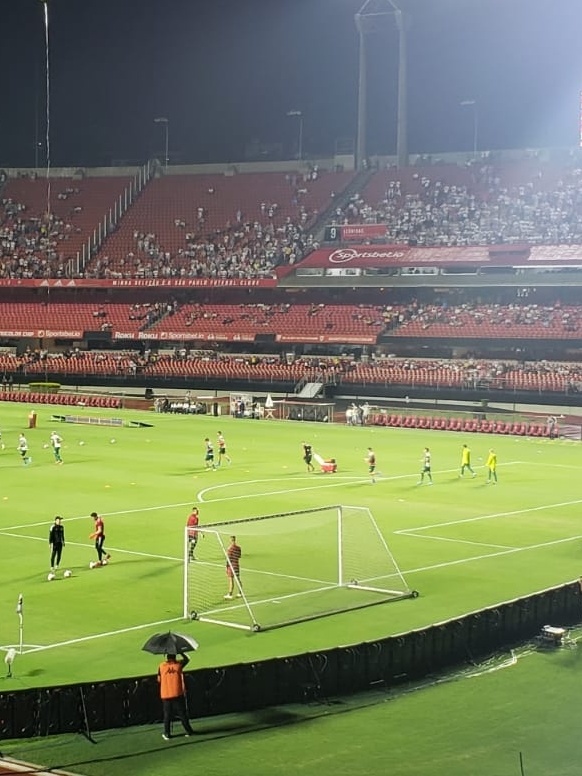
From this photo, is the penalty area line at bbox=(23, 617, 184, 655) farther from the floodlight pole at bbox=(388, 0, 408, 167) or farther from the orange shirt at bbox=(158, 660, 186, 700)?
the floodlight pole at bbox=(388, 0, 408, 167)

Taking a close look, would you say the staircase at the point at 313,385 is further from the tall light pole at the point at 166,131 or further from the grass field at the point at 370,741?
the grass field at the point at 370,741

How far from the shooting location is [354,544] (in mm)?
31875

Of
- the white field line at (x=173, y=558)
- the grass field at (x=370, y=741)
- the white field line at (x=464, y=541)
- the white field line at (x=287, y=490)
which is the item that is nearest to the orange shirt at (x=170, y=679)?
the grass field at (x=370, y=741)

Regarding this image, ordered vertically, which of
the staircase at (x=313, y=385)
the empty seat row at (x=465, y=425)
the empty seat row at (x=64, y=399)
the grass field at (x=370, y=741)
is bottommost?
the grass field at (x=370, y=741)

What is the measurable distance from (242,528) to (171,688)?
445 inches

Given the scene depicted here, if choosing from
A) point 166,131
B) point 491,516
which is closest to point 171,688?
point 491,516

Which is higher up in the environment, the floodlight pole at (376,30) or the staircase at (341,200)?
the floodlight pole at (376,30)

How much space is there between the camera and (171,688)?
56.3 ft

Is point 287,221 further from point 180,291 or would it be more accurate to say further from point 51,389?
point 51,389

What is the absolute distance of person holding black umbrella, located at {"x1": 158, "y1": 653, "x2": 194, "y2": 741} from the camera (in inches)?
671

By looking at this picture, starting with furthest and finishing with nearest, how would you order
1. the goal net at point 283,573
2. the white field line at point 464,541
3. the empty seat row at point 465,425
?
the empty seat row at point 465,425
the white field line at point 464,541
the goal net at point 283,573

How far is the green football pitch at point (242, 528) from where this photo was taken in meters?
23.3

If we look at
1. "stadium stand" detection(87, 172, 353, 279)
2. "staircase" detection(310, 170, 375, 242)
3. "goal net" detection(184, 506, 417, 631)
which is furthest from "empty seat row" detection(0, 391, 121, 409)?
"goal net" detection(184, 506, 417, 631)

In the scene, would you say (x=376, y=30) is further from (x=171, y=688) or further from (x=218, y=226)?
(x=171, y=688)
